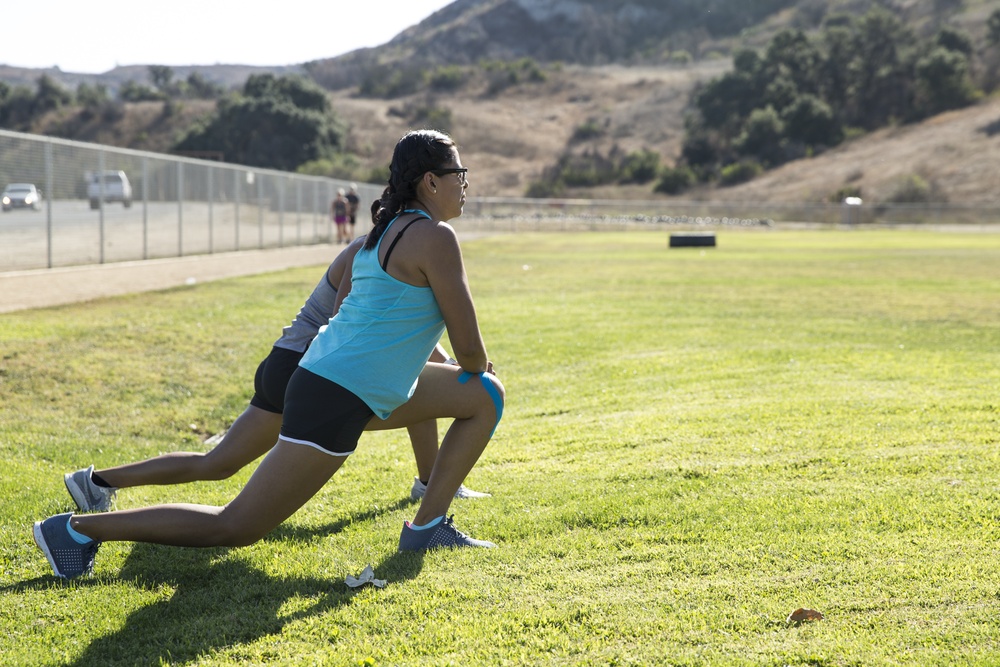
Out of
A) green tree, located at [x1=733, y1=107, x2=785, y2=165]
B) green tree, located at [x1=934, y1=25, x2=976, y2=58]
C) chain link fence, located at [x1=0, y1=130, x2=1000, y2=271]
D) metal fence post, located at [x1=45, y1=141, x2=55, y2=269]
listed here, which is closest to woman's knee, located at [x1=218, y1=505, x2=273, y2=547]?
chain link fence, located at [x1=0, y1=130, x2=1000, y2=271]

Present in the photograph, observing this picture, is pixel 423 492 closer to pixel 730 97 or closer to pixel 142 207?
pixel 142 207

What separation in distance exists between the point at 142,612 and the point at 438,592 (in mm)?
1083

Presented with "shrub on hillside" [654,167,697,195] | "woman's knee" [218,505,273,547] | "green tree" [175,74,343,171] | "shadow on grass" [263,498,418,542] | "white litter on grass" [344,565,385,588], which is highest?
"green tree" [175,74,343,171]

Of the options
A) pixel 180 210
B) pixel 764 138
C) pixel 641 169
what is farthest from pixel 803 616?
pixel 641 169

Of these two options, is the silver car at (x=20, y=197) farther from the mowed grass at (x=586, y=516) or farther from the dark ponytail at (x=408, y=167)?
the dark ponytail at (x=408, y=167)

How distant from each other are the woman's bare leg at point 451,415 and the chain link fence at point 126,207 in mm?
14160

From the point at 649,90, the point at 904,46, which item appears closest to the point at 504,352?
the point at 904,46

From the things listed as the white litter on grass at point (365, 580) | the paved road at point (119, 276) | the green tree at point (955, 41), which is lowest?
the white litter on grass at point (365, 580)

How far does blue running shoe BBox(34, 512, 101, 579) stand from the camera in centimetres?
398

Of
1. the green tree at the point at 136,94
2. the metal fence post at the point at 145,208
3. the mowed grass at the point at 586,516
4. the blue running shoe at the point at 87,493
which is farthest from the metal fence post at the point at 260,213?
the green tree at the point at 136,94

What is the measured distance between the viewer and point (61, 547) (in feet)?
13.1

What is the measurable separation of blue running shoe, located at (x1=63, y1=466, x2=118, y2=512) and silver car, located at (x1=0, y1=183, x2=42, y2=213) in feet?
45.9

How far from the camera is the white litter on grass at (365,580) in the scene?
3895 millimetres

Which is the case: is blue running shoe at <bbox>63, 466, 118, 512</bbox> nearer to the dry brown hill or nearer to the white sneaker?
the white sneaker
